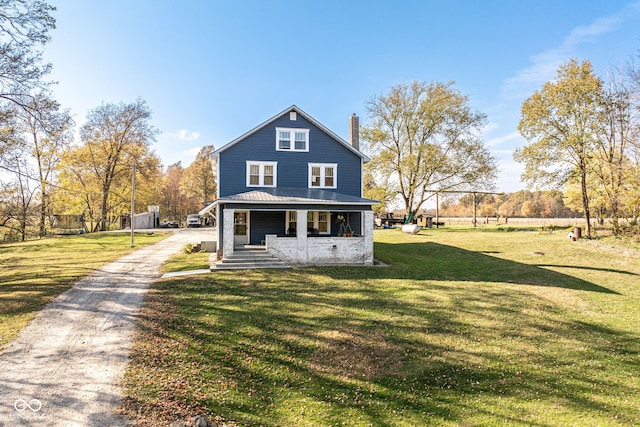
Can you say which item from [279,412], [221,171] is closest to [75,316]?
[279,412]

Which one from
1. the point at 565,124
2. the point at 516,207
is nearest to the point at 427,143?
the point at 565,124

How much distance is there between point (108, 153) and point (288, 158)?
1187 inches

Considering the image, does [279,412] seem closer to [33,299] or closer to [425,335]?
[425,335]

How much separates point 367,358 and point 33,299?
35.1 feet

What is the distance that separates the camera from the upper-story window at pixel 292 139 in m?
18.8

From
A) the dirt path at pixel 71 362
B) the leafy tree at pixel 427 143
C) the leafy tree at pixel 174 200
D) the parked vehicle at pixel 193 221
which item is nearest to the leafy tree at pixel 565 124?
the leafy tree at pixel 427 143

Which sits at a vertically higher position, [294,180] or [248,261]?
[294,180]

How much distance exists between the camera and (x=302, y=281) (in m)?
12.8

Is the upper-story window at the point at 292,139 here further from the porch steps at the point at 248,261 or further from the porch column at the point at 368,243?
the porch steps at the point at 248,261

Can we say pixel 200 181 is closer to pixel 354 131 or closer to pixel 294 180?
pixel 354 131

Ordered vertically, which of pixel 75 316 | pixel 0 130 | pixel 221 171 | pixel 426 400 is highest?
pixel 0 130

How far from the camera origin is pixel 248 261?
1527 centimetres

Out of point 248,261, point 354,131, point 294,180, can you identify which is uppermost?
point 354,131

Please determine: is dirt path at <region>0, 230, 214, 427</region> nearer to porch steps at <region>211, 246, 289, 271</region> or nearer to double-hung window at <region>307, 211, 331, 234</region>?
porch steps at <region>211, 246, 289, 271</region>
